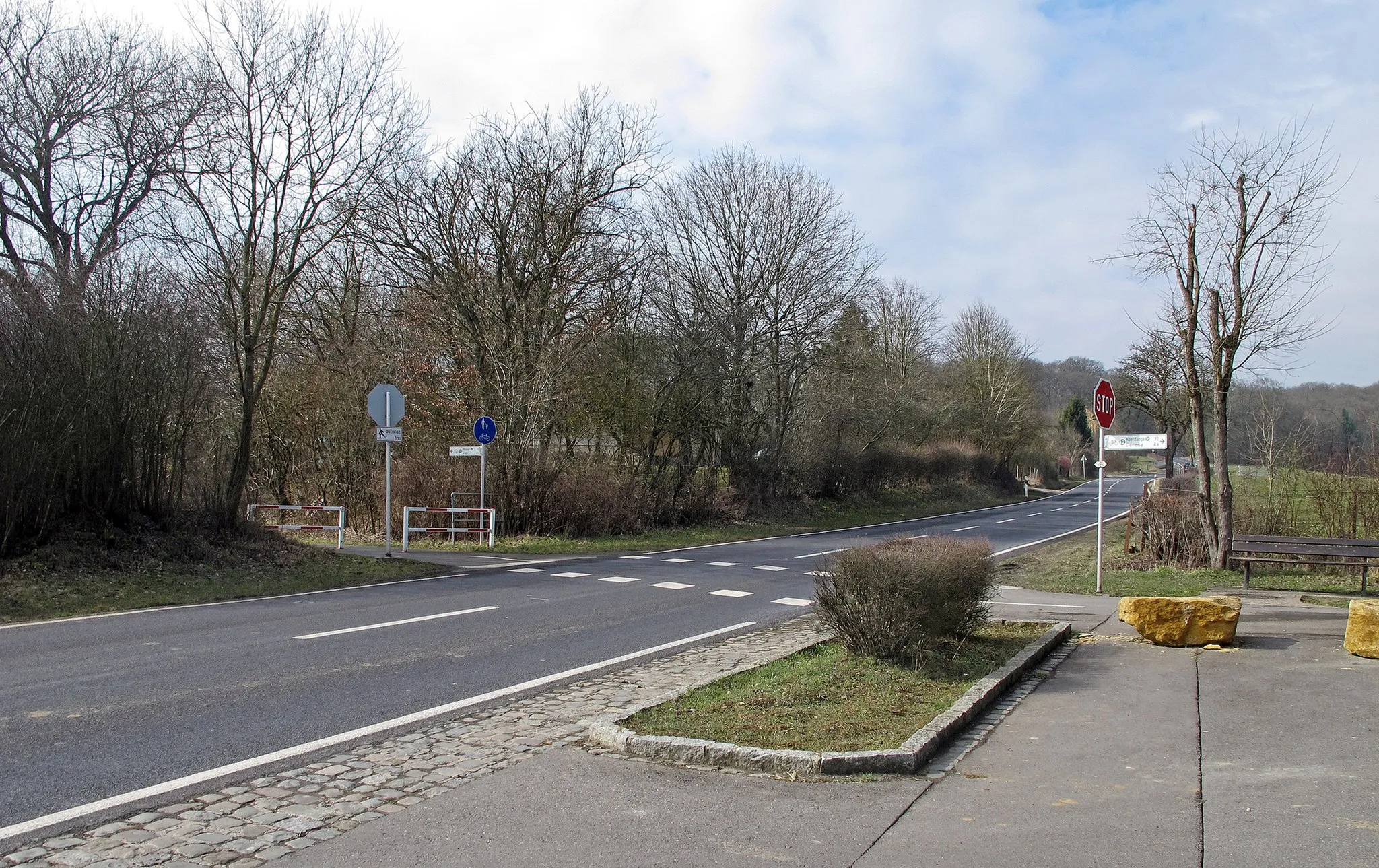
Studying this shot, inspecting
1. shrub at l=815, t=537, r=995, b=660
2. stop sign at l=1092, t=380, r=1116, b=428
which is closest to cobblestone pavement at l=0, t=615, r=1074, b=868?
shrub at l=815, t=537, r=995, b=660

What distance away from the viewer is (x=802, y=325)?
Answer: 3416 centimetres

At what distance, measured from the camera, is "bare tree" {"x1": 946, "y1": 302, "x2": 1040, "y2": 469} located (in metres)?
61.1

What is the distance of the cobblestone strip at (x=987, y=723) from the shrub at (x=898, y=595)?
2.61 ft

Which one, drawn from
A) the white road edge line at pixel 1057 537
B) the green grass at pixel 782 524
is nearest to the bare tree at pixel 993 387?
the green grass at pixel 782 524

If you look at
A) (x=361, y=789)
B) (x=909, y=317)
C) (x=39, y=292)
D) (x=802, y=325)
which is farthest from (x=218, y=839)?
(x=909, y=317)

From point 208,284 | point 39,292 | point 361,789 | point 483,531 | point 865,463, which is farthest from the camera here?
point 865,463

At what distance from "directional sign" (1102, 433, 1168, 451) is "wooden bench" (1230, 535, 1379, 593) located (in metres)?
1.90

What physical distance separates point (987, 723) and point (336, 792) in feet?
13.6

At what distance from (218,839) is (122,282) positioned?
13333mm

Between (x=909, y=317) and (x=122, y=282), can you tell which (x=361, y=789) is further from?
(x=909, y=317)

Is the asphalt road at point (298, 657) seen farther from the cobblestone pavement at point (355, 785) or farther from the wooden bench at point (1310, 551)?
the wooden bench at point (1310, 551)

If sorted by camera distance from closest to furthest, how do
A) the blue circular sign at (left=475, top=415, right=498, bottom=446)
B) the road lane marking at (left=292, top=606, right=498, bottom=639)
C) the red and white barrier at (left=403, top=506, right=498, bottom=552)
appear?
the road lane marking at (left=292, top=606, right=498, bottom=639), the red and white barrier at (left=403, top=506, right=498, bottom=552), the blue circular sign at (left=475, top=415, right=498, bottom=446)

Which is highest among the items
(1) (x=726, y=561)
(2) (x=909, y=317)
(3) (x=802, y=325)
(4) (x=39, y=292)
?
(2) (x=909, y=317)

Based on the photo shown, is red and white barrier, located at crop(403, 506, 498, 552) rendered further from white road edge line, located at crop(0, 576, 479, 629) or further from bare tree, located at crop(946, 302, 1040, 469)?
bare tree, located at crop(946, 302, 1040, 469)
